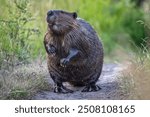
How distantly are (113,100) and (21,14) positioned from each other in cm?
266

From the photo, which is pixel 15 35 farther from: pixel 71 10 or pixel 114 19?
pixel 114 19

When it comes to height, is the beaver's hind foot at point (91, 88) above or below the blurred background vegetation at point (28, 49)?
below

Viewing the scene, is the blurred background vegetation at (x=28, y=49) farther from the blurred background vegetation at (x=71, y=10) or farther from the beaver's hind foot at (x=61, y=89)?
the beaver's hind foot at (x=61, y=89)

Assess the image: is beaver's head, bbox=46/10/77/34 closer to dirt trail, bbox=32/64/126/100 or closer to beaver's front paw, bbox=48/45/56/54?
beaver's front paw, bbox=48/45/56/54

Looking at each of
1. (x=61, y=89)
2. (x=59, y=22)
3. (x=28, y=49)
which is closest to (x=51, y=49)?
(x=59, y=22)

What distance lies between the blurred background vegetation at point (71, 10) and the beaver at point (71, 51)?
700 mm

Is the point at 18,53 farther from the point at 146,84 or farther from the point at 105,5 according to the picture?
the point at 105,5

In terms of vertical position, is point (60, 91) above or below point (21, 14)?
below

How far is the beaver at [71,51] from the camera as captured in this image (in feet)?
27.2

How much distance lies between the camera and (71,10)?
12953 mm

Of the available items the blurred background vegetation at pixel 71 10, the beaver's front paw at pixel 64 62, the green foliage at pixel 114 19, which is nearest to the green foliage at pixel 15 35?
the blurred background vegetation at pixel 71 10

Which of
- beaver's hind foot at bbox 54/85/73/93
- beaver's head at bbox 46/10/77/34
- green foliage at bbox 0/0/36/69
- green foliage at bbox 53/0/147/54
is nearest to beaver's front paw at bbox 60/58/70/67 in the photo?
beaver's head at bbox 46/10/77/34

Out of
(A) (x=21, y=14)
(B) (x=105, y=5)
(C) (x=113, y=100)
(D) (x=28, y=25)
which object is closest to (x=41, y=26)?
(D) (x=28, y=25)

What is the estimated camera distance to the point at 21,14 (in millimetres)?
9992
